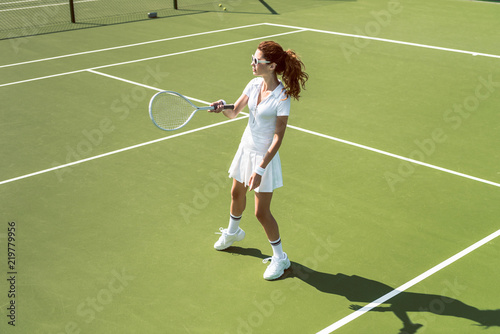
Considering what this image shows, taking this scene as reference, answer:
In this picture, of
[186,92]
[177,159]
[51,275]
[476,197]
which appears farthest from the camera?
[186,92]

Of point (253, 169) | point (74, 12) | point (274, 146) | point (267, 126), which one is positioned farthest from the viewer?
point (74, 12)

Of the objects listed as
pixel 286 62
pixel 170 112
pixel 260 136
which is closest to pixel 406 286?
pixel 260 136

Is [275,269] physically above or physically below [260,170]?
below

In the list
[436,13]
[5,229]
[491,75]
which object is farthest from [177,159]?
[436,13]

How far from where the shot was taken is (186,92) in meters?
12.1

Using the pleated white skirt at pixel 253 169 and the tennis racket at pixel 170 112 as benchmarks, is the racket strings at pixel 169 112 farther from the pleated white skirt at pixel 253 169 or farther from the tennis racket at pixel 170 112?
the pleated white skirt at pixel 253 169

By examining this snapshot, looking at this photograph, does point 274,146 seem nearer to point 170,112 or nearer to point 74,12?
point 170,112

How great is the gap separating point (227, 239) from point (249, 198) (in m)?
1.38

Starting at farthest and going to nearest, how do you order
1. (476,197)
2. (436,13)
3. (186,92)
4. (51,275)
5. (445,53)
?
1. (436,13)
2. (445,53)
3. (186,92)
4. (476,197)
5. (51,275)

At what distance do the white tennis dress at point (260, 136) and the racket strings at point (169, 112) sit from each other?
828 millimetres

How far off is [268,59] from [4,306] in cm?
320

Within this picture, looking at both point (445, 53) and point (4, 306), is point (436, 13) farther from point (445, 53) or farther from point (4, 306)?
point (4, 306)

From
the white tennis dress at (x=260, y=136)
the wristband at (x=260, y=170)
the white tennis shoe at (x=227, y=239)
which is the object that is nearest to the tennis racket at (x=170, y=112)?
the white tennis dress at (x=260, y=136)

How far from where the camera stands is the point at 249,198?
26.5ft
